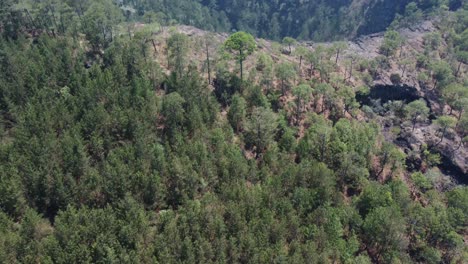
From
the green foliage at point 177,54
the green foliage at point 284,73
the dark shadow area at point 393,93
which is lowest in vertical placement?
the dark shadow area at point 393,93

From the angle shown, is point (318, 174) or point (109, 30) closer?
point (318, 174)

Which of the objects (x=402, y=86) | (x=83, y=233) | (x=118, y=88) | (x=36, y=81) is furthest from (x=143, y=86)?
(x=402, y=86)

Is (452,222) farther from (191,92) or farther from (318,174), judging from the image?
(191,92)

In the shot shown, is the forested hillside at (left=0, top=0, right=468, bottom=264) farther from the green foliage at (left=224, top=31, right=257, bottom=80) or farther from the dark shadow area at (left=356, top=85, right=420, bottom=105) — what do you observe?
the dark shadow area at (left=356, top=85, right=420, bottom=105)

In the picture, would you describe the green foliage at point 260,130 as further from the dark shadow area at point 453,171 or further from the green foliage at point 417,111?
the dark shadow area at point 453,171

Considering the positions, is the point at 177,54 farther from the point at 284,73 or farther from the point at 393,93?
the point at 393,93

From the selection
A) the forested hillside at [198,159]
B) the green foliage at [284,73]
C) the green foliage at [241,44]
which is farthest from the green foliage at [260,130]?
the green foliage at [241,44]

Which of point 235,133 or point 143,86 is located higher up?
point 143,86

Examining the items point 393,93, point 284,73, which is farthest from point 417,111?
point 284,73
